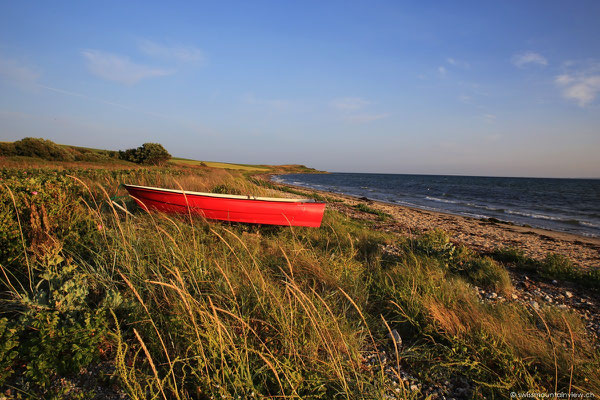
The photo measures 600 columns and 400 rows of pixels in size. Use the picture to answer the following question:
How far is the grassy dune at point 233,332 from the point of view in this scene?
1.96m

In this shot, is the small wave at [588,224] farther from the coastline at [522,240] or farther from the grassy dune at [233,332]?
the grassy dune at [233,332]

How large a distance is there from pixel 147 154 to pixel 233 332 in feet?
123

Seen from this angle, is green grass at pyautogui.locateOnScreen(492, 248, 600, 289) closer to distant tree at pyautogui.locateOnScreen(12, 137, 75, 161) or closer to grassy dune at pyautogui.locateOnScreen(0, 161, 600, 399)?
grassy dune at pyautogui.locateOnScreen(0, 161, 600, 399)

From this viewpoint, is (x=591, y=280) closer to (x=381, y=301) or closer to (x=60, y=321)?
(x=381, y=301)

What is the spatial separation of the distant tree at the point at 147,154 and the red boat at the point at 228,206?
30150 mm

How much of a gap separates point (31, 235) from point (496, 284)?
24.0 ft

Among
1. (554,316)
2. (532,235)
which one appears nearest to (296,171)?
(532,235)

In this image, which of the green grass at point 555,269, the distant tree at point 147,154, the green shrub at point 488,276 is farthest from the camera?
the distant tree at point 147,154

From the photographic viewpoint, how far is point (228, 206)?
21.5 feet

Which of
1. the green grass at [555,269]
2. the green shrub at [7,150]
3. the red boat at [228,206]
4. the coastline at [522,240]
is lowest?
the coastline at [522,240]

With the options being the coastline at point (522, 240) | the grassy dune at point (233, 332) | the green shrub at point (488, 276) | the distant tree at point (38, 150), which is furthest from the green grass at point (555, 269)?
the distant tree at point (38, 150)

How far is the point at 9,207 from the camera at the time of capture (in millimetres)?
3531

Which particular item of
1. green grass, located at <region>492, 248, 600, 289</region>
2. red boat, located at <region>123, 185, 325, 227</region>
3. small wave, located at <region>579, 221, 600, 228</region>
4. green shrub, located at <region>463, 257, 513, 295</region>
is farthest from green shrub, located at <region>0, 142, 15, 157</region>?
small wave, located at <region>579, 221, 600, 228</region>

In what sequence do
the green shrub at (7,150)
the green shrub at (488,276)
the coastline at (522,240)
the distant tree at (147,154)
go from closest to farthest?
1. the green shrub at (488,276)
2. the coastline at (522,240)
3. the green shrub at (7,150)
4. the distant tree at (147,154)
